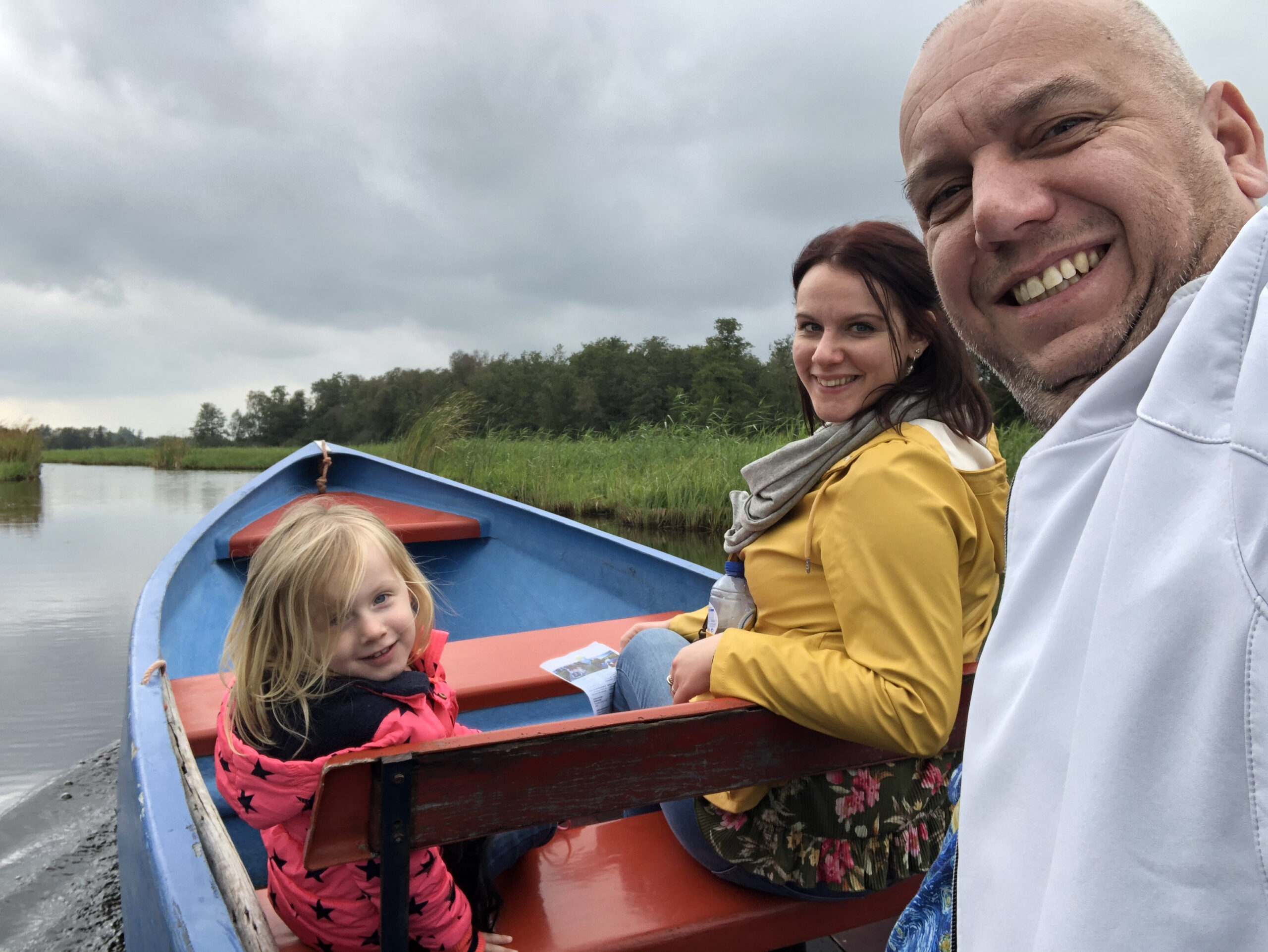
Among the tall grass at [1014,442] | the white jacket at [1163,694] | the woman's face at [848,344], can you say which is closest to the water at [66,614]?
the woman's face at [848,344]

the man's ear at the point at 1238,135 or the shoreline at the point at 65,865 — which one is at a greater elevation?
the man's ear at the point at 1238,135

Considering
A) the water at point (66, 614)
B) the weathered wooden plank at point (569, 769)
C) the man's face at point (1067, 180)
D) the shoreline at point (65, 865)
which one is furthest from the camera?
the water at point (66, 614)

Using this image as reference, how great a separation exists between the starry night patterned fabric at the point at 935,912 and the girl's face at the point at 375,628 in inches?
31.7

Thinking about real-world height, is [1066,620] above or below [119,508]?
above

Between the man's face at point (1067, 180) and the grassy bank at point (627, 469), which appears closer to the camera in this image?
the man's face at point (1067, 180)

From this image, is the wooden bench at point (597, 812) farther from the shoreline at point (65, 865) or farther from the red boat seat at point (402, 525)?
the red boat seat at point (402, 525)

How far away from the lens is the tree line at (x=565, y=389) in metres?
25.2

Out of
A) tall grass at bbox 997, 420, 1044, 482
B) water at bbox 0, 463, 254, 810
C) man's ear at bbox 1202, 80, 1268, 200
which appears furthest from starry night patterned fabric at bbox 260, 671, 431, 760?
tall grass at bbox 997, 420, 1044, 482

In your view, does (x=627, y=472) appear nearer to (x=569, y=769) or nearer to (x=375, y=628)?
(x=375, y=628)

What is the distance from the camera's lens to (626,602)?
10.8 ft

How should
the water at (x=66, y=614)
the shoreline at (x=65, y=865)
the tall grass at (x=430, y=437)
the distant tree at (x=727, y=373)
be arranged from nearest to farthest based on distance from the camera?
1. the shoreline at (x=65, y=865)
2. the water at (x=66, y=614)
3. the tall grass at (x=430, y=437)
4. the distant tree at (x=727, y=373)

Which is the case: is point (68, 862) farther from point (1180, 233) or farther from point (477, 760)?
point (1180, 233)

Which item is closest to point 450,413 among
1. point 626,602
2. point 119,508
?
point 626,602

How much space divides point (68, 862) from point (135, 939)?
6.81ft
